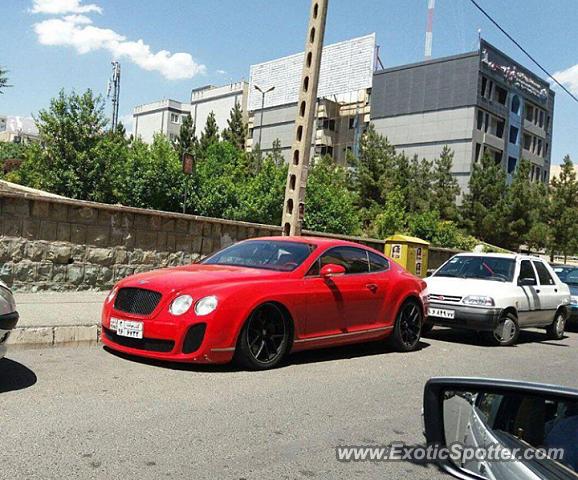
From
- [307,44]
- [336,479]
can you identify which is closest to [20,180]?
[307,44]

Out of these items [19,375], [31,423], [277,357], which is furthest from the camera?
[277,357]

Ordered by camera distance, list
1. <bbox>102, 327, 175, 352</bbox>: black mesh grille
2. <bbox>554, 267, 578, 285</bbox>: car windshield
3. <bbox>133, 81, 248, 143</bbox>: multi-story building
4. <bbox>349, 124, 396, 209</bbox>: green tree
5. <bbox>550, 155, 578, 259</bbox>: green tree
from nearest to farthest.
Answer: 1. <bbox>102, 327, 175, 352</bbox>: black mesh grille
2. <bbox>554, 267, 578, 285</bbox>: car windshield
3. <bbox>550, 155, 578, 259</bbox>: green tree
4. <bbox>349, 124, 396, 209</bbox>: green tree
5. <bbox>133, 81, 248, 143</bbox>: multi-story building


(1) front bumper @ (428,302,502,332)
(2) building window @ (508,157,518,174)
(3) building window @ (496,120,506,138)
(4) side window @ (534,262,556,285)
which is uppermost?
(3) building window @ (496,120,506,138)

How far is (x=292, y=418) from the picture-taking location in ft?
16.4

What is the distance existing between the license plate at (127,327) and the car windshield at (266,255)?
1537 mm

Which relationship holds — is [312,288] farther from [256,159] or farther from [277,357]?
[256,159]

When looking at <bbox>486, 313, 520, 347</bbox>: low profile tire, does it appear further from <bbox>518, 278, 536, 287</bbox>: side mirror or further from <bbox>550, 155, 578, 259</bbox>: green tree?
<bbox>550, 155, 578, 259</bbox>: green tree

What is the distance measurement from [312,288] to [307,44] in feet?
22.0

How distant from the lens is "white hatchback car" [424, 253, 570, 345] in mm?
10039

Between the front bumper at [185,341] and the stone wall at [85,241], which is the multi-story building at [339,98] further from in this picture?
the front bumper at [185,341]

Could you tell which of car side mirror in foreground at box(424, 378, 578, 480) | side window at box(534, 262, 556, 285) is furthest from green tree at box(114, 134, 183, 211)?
car side mirror in foreground at box(424, 378, 578, 480)

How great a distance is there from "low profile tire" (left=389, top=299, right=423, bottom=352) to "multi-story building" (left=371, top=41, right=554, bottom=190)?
53313mm

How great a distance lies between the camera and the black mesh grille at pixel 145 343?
6.25m

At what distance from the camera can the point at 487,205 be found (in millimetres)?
40031
